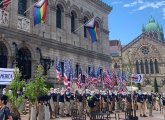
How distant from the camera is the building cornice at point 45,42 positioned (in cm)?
2381

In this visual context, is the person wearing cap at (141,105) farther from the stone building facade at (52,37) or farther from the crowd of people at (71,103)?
the stone building facade at (52,37)

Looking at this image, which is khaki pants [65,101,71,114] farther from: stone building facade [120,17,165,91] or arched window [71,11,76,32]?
stone building facade [120,17,165,91]

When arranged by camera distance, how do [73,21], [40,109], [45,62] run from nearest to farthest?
[40,109], [45,62], [73,21]

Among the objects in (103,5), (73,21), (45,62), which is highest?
(103,5)

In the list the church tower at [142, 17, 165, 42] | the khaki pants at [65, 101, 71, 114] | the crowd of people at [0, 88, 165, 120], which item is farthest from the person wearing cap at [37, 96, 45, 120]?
the church tower at [142, 17, 165, 42]

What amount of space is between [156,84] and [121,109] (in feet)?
121

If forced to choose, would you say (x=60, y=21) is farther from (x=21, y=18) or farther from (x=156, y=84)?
(x=156, y=84)

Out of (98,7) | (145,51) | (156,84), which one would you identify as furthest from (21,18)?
(145,51)

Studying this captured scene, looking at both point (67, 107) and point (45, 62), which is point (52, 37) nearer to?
point (45, 62)

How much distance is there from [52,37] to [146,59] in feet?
138

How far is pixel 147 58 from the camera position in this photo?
66.6m

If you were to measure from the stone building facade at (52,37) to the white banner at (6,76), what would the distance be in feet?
34.7

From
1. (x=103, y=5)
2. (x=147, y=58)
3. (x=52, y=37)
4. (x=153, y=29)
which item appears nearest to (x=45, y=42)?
(x=52, y=37)

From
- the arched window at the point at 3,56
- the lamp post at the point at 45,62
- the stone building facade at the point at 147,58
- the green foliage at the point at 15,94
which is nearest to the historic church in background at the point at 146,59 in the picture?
the stone building facade at the point at 147,58
